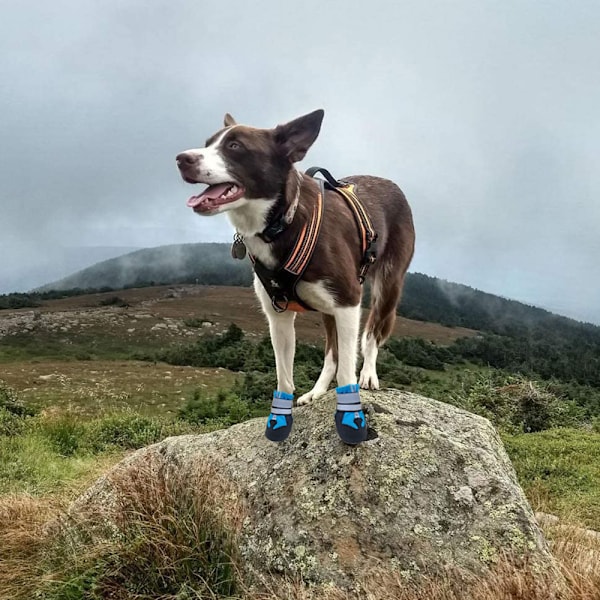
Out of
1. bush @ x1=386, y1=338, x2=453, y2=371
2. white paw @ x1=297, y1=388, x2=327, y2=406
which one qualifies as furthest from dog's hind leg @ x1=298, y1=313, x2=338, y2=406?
bush @ x1=386, y1=338, x2=453, y2=371

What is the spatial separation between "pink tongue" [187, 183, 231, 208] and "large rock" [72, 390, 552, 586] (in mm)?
2068

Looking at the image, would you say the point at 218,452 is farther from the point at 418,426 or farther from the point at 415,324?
the point at 415,324

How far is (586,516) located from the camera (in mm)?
8453

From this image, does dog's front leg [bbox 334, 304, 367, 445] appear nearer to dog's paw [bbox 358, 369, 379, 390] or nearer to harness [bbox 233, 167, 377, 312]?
harness [bbox 233, 167, 377, 312]

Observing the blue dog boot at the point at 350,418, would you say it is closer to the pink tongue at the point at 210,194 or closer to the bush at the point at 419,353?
the pink tongue at the point at 210,194

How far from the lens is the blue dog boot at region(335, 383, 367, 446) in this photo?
4.57 metres

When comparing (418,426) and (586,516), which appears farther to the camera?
(586,516)

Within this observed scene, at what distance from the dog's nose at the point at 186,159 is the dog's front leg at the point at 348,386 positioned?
1566 mm

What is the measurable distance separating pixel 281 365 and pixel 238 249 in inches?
44.8

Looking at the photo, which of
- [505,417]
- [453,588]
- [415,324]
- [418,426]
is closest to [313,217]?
[418,426]

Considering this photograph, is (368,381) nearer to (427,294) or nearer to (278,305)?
(278,305)

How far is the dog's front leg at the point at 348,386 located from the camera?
4582 millimetres

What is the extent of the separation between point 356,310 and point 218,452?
5.93 ft

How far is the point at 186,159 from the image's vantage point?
390 centimetres
